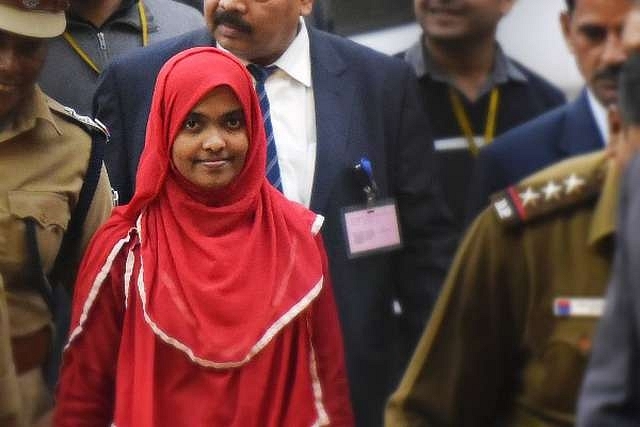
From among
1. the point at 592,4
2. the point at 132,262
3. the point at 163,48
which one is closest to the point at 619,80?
the point at 592,4

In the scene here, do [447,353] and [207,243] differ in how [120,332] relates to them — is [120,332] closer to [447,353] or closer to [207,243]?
[207,243]

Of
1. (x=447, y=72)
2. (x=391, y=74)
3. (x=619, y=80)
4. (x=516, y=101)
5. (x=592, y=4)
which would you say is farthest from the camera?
(x=391, y=74)

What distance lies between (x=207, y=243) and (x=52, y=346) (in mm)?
498

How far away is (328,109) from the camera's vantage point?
3926 mm

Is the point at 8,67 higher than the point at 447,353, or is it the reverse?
the point at 8,67

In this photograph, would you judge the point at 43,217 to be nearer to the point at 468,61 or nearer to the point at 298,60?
the point at 298,60

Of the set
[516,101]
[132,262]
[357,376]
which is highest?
[516,101]

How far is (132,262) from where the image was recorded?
3564 millimetres

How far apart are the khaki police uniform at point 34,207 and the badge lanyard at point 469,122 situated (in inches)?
31.6

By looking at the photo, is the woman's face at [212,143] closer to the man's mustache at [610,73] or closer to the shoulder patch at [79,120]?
the shoulder patch at [79,120]

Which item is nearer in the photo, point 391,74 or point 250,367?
point 250,367

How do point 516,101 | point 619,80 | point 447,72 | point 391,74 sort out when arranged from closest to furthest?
point 619,80 → point 516,101 → point 447,72 → point 391,74

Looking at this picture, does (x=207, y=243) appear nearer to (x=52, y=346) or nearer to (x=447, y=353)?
(x=52, y=346)

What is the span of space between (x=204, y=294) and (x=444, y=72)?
695mm
